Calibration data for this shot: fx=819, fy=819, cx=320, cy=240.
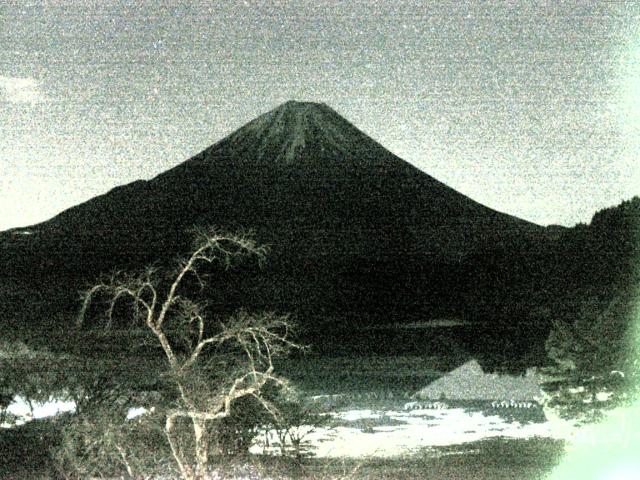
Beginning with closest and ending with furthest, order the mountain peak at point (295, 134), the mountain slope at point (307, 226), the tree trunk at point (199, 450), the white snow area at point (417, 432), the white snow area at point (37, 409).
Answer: the tree trunk at point (199, 450), the white snow area at point (37, 409), the white snow area at point (417, 432), the mountain slope at point (307, 226), the mountain peak at point (295, 134)

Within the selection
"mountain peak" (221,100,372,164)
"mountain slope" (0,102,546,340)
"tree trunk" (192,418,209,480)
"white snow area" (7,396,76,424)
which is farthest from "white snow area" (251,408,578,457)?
"mountain peak" (221,100,372,164)

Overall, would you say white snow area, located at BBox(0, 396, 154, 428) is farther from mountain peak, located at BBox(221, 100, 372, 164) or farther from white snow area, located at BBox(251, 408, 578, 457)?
mountain peak, located at BBox(221, 100, 372, 164)

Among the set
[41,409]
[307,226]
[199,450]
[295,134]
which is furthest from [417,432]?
[295,134]

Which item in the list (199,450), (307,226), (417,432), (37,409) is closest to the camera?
(199,450)

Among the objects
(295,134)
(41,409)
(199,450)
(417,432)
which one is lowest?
(417,432)

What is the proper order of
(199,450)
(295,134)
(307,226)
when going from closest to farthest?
(199,450) → (307,226) → (295,134)

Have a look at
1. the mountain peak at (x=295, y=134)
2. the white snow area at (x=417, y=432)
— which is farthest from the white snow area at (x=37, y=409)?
the mountain peak at (x=295, y=134)

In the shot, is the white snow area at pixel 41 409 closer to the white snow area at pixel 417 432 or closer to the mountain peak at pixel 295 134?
the white snow area at pixel 417 432

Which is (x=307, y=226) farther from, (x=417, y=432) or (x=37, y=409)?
(x=37, y=409)

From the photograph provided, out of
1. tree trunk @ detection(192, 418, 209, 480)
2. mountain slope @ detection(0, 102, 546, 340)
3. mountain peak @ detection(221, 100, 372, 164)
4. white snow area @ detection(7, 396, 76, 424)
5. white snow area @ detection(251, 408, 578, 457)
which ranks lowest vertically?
white snow area @ detection(251, 408, 578, 457)

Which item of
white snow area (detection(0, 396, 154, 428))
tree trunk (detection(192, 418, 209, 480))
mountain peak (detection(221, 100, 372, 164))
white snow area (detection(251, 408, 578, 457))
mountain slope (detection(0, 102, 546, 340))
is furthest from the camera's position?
mountain peak (detection(221, 100, 372, 164))

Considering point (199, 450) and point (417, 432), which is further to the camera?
point (417, 432)
